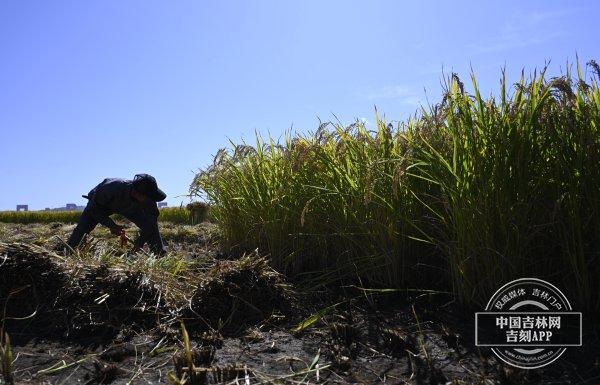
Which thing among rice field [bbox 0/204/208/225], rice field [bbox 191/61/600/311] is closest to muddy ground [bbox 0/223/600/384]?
rice field [bbox 191/61/600/311]

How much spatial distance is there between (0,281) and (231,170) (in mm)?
2369

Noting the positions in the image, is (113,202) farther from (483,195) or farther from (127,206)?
(483,195)

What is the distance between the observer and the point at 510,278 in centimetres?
234

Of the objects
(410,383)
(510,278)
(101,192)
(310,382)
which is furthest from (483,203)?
(101,192)

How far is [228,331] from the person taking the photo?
2375mm

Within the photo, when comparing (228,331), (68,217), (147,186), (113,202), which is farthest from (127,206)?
(68,217)

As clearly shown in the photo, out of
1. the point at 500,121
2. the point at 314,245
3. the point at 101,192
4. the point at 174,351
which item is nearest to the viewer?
the point at 174,351

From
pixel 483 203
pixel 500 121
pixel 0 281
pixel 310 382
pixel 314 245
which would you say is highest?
pixel 500 121

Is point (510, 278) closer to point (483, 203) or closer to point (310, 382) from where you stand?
point (483, 203)

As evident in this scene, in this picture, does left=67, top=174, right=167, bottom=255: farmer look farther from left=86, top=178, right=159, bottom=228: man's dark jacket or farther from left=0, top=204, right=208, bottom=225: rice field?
left=0, top=204, right=208, bottom=225: rice field

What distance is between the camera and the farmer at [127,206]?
16.9 ft

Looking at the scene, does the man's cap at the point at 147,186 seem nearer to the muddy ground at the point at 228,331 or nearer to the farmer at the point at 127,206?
the farmer at the point at 127,206

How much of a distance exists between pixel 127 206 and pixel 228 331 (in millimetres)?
3449

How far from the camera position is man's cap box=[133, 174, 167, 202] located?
16.8ft
